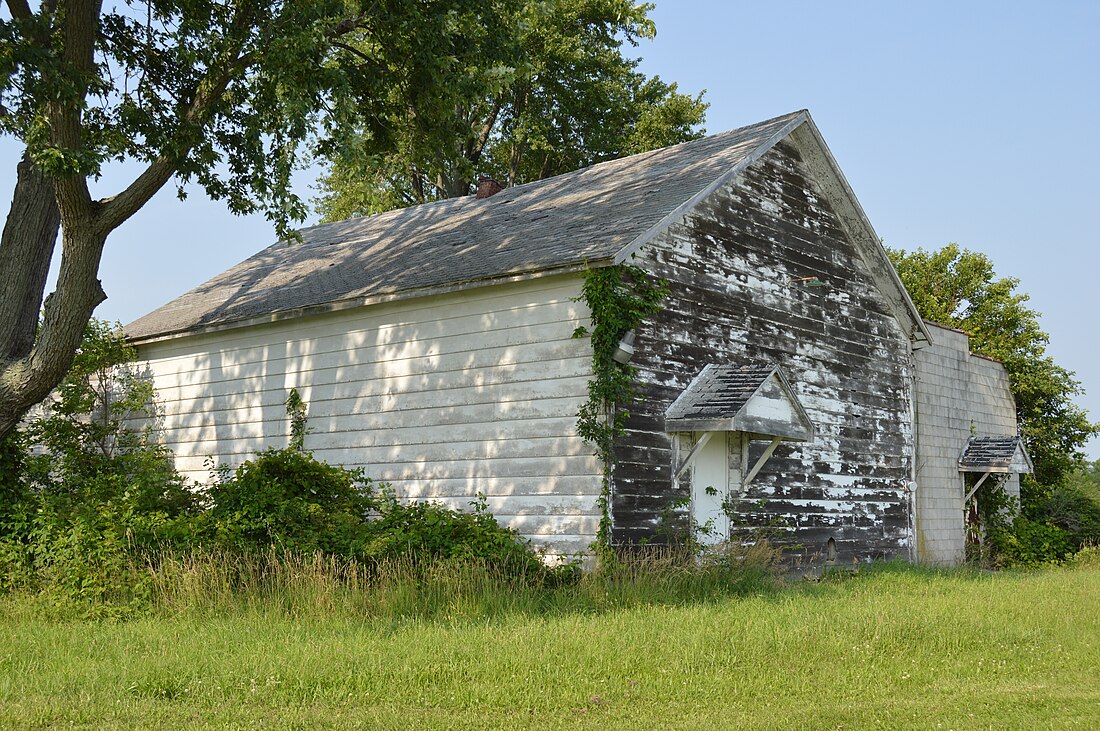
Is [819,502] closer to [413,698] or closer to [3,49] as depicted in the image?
[413,698]

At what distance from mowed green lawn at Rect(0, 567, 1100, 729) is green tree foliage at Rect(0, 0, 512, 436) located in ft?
15.1

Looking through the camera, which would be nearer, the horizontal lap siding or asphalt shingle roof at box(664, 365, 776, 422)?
asphalt shingle roof at box(664, 365, 776, 422)

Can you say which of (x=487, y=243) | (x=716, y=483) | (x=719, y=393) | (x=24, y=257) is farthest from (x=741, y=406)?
(x=24, y=257)

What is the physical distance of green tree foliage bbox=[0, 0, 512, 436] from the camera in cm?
1287

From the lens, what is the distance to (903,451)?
61.9 ft

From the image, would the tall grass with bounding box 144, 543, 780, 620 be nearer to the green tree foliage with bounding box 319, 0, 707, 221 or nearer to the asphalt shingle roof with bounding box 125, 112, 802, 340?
the asphalt shingle roof with bounding box 125, 112, 802, 340

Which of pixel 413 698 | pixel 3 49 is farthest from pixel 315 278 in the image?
pixel 413 698

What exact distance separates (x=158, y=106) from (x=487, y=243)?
507cm

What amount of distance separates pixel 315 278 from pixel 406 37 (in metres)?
5.33

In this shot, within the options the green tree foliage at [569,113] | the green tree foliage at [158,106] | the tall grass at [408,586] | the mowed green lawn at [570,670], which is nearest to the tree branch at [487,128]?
the green tree foliage at [569,113]

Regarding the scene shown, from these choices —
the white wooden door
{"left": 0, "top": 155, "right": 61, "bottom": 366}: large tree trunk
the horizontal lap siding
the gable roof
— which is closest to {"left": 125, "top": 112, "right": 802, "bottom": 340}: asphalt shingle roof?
the gable roof

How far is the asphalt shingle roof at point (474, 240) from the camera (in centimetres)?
1457

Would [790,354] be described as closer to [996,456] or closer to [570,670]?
[996,456]

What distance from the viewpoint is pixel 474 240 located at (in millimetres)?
16953
